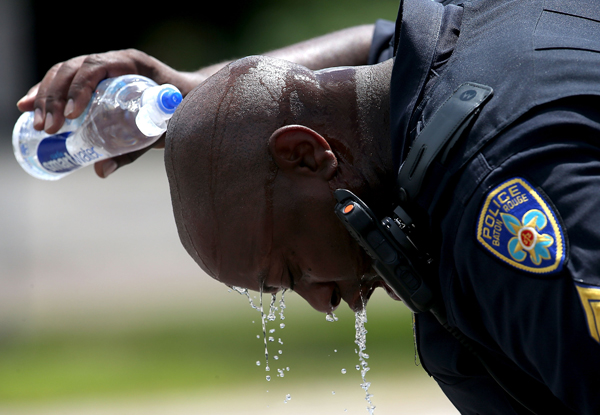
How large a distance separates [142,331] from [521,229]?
4.79m

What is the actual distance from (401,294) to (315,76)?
2.24 feet

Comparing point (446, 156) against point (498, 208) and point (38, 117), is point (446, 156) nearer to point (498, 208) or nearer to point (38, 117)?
point (498, 208)

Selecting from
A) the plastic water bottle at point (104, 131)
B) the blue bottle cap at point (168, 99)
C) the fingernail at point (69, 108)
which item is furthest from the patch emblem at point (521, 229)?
the fingernail at point (69, 108)

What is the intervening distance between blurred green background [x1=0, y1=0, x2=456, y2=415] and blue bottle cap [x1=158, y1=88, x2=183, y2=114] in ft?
9.02

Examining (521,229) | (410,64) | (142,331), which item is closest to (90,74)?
(410,64)

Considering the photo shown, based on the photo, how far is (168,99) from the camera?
7.47ft

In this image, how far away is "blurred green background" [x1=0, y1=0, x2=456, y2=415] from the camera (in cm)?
465

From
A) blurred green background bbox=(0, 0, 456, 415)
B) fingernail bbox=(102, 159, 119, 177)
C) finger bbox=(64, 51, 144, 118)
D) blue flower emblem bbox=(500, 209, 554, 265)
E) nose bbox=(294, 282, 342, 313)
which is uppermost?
blue flower emblem bbox=(500, 209, 554, 265)

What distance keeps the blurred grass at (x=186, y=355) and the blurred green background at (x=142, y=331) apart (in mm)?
13

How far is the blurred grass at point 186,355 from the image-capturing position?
16.0 feet

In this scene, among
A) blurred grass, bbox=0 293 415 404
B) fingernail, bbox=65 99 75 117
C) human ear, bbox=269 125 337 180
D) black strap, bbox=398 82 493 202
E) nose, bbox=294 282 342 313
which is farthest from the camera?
blurred grass, bbox=0 293 415 404

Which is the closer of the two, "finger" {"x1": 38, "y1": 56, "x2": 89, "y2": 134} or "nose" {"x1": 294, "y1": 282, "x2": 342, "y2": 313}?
"nose" {"x1": 294, "y1": 282, "x2": 342, "y2": 313}

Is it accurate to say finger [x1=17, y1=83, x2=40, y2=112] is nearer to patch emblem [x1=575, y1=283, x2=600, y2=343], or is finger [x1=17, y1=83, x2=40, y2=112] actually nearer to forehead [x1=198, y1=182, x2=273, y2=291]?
forehead [x1=198, y1=182, x2=273, y2=291]

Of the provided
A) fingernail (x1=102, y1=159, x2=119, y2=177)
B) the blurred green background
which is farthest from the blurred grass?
fingernail (x1=102, y1=159, x2=119, y2=177)
